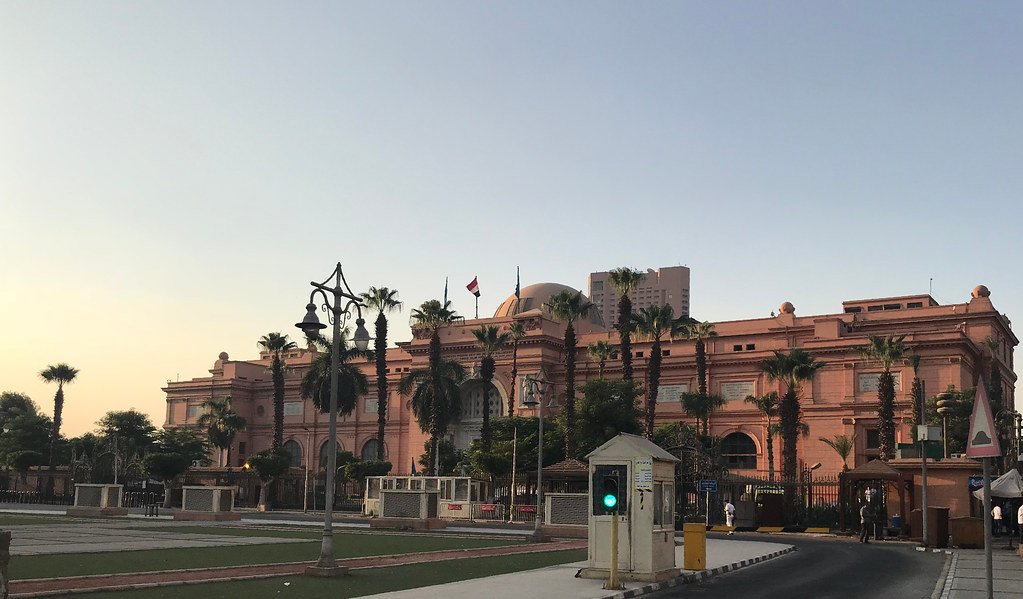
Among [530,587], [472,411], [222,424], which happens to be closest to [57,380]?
[222,424]

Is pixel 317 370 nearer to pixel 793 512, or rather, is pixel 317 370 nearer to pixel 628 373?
pixel 628 373

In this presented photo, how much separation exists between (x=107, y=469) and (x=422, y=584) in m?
70.9

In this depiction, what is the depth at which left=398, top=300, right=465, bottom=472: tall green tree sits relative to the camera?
72.8 meters

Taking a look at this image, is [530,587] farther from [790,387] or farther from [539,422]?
[790,387]

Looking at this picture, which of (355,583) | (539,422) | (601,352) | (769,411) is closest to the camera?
(355,583)

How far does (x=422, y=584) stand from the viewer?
1812 centimetres

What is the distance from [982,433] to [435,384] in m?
61.7

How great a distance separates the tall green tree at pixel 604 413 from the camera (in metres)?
62.5

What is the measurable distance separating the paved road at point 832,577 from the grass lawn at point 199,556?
378 inches

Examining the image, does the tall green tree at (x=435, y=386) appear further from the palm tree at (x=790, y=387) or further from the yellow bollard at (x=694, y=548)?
the yellow bollard at (x=694, y=548)

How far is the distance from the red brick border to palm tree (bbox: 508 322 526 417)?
170ft

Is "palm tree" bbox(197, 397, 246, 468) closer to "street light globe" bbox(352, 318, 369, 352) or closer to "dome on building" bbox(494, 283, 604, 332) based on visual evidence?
"dome on building" bbox(494, 283, 604, 332)

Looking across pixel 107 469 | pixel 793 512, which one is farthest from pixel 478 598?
pixel 107 469

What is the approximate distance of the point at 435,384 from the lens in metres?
73.6
